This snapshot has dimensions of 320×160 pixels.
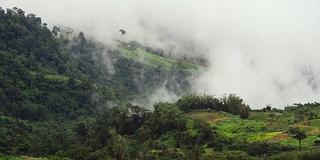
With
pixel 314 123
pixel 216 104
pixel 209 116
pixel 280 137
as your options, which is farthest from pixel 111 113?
pixel 314 123

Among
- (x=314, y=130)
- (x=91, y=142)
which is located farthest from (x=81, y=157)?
(x=314, y=130)

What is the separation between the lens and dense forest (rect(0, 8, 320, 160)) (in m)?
64.6

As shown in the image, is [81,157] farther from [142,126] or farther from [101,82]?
[101,82]

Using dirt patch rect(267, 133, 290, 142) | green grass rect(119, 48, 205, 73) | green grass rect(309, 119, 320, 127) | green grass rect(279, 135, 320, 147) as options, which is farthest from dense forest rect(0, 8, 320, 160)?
green grass rect(119, 48, 205, 73)

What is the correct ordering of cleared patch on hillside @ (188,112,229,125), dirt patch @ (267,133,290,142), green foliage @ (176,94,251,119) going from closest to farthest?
dirt patch @ (267,133,290,142)
cleared patch on hillside @ (188,112,229,125)
green foliage @ (176,94,251,119)

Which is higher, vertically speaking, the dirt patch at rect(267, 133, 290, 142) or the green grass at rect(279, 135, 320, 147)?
the dirt patch at rect(267, 133, 290, 142)

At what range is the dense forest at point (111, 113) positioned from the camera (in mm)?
64562

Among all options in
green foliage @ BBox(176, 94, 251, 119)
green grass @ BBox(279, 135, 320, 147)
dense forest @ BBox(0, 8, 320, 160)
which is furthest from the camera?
green foliage @ BBox(176, 94, 251, 119)

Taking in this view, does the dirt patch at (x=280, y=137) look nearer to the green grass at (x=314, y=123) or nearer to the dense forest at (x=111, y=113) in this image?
the dense forest at (x=111, y=113)

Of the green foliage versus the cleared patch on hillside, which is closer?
the cleared patch on hillside

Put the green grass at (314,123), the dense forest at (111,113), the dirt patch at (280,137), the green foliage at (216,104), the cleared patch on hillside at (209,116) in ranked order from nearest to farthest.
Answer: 1. the dense forest at (111,113)
2. the dirt patch at (280,137)
3. the green grass at (314,123)
4. the cleared patch on hillside at (209,116)
5. the green foliage at (216,104)

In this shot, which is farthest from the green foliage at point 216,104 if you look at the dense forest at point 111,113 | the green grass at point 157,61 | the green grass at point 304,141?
the green grass at point 157,61

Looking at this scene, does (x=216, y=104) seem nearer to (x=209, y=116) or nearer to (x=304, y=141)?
(x=209, y=116)

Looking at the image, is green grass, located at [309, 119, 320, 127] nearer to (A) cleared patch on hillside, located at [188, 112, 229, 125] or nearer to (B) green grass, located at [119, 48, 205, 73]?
(A) cleared patch on hillside, located at [188, 112, 229, 125]
